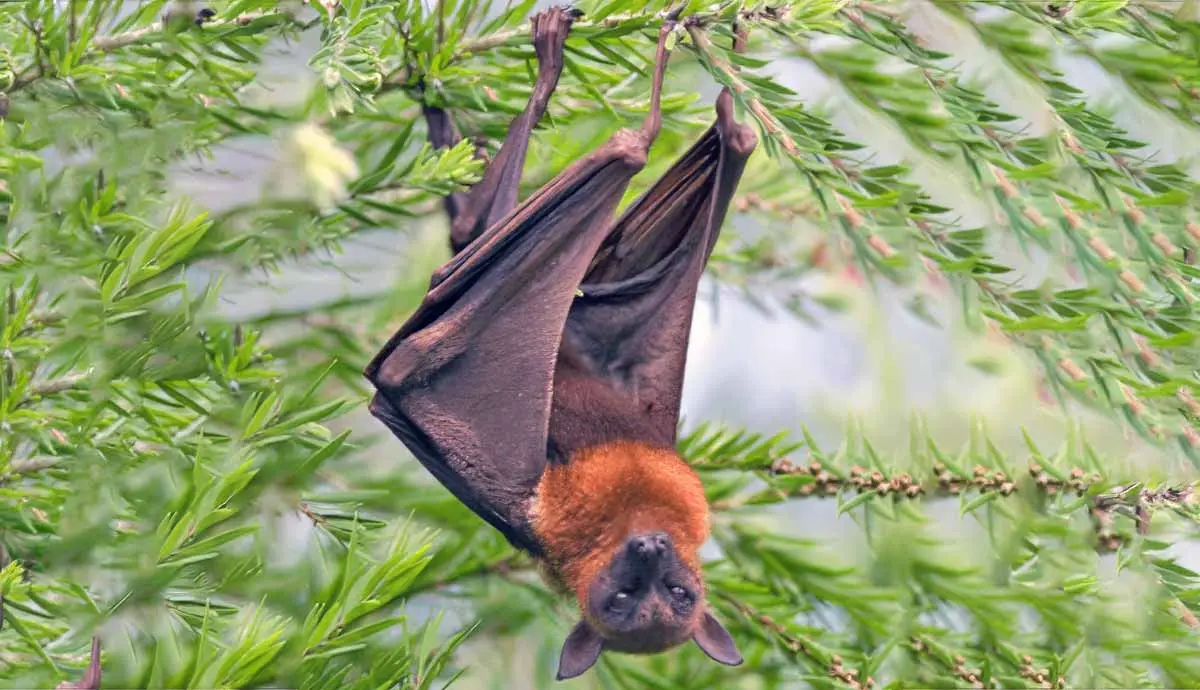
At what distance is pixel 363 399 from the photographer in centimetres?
253

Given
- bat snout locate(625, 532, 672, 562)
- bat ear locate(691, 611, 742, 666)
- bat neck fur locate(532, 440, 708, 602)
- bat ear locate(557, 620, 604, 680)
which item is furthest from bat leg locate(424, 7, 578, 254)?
bat ear locate(691, 611, 742, 666)

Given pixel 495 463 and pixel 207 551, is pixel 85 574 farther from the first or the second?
pixel 495 463

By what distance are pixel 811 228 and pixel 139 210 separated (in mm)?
2175

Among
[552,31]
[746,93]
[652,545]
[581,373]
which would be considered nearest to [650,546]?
[652,545]

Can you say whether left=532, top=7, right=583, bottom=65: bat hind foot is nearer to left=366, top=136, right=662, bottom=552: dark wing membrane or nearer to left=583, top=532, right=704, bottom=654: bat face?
left=366, top=136, right=662, bottom=552: dark wing membrane

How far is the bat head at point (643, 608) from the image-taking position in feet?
10.4

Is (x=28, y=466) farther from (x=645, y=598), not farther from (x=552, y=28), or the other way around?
(x=645, y=598)

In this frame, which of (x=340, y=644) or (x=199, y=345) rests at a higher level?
(x=199, y=345)

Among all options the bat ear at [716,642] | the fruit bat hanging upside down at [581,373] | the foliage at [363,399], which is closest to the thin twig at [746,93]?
the foliage at [363,399]

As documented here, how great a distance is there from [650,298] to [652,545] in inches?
28.1

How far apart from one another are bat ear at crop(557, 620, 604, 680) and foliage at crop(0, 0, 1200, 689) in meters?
0.18

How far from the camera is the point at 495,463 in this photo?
327 centimetres

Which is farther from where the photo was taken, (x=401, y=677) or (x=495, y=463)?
(x=495, y=463)

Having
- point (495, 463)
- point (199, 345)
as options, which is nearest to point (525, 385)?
point (495, 463)
